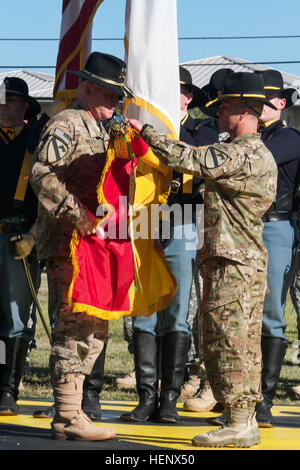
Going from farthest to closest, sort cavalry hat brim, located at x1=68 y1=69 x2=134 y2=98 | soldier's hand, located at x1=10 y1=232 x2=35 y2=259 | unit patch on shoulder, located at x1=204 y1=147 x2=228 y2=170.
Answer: soldier's hand, located at x1=10 y1=232 x2=35 y2=259 < cavalry hat brim, located at x1=68 y1=69 x2=134 y2=98 < unit patch on shoulder, located at x1=204 y1=147 x2=228 y2=170

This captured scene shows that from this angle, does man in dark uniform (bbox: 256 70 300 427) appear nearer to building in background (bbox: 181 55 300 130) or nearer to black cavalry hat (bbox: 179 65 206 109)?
black cavalry hat (bbox: 179 65 206 109)

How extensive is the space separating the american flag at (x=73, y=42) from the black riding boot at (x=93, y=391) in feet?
6.32

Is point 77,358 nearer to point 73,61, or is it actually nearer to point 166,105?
point 166,105

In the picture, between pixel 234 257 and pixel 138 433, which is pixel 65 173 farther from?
pixel 138 433

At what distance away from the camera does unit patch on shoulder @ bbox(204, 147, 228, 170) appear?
17.8 ft

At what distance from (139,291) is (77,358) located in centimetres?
56

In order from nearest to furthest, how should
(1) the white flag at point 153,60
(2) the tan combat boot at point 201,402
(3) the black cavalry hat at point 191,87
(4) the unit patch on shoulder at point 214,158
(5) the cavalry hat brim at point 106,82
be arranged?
(4) the unit patch on shoulder at point 214,158
(5) the cavalry hat brim at point 106,82
(1) the white flag at point 153,60
(2) the tan combat boot at point 201,402
(3) the black cavalry hat at point 191,87

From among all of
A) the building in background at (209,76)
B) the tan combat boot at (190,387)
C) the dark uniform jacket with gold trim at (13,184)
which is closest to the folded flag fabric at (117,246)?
the dark uniform jacket with gold trim at (13,184)

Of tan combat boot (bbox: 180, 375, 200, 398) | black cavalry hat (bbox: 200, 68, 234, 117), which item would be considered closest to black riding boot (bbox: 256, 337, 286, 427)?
tan combat boot (bbox: 180, 375, 200, 398)

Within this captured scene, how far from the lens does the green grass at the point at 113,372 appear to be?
26.0 ft

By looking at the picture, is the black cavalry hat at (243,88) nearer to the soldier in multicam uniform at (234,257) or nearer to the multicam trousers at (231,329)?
the soldier in multicam uniform at (234,257)

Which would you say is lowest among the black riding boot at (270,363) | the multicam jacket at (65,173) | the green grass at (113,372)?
the green grass at (113,372)

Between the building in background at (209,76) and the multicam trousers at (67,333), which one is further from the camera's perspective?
the building in background at (209,76)

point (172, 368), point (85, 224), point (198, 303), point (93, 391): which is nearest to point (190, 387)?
point (198, 303)
